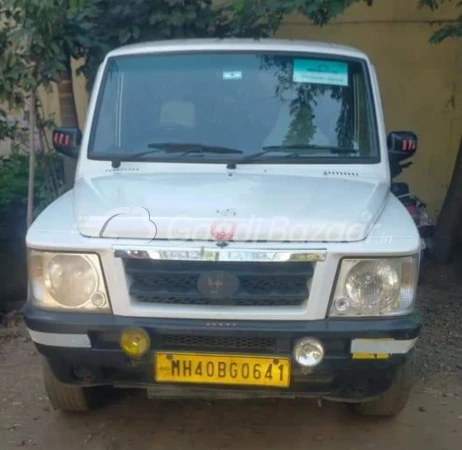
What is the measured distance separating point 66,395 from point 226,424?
0.88m

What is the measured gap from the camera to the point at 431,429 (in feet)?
15.1

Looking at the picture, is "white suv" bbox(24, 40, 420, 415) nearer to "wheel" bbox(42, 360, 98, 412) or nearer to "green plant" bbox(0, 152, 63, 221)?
"wheel" bbox(42, 360, 98, 412)

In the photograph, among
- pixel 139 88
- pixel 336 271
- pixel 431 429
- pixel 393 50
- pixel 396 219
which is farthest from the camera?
pixel 393 50

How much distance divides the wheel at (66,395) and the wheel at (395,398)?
1.48 metres

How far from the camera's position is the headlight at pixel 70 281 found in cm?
384

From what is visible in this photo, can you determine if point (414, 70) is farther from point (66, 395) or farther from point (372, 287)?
point (66, 395)

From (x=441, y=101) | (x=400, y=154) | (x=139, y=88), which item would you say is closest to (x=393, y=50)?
(x=441, y=101)

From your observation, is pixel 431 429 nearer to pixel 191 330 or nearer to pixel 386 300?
pixel 386 300

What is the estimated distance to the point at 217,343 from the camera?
3832 millimetres

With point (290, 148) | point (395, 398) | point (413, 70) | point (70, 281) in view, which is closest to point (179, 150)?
point (290, 148)

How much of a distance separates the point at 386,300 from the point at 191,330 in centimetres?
89

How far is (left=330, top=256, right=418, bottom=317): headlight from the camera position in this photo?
3783 mm

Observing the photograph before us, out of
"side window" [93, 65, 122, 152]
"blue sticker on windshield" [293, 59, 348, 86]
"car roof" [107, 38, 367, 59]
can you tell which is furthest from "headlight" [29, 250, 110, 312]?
"blue sticker on windshield" [293, 59, 348, 86]

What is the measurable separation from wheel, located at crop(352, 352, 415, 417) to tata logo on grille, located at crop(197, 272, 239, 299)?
1.05 metres
